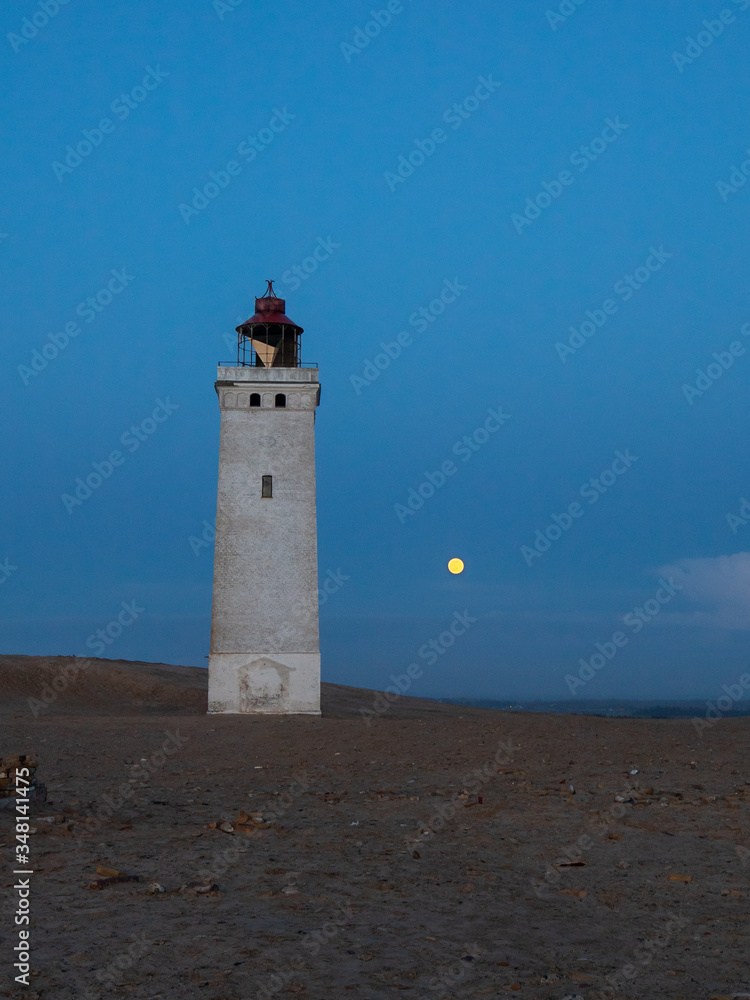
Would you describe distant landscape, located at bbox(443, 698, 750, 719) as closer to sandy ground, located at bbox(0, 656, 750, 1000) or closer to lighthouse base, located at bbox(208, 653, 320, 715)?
lighthouse base, located at bbox(208, 653, 320, 715)

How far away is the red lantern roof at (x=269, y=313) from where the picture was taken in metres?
27.4

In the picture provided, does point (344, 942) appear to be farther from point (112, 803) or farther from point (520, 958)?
point (112, 803)

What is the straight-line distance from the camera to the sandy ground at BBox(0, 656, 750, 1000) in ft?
19.9

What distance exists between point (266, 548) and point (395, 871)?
17.0 m

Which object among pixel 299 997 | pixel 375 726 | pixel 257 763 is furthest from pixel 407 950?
pixel 375 726

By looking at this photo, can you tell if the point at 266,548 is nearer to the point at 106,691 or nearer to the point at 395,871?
the point at 106,691

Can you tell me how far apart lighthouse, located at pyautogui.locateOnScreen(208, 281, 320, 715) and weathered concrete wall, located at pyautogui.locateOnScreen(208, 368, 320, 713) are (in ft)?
0.10

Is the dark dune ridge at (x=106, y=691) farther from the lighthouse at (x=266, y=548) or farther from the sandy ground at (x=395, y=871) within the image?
the sandy ground at (x=395, y=871)

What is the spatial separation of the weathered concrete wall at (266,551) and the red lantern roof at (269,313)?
219 cm

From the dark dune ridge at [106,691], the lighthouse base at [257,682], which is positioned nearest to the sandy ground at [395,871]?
the lighthouse base at [257,682]

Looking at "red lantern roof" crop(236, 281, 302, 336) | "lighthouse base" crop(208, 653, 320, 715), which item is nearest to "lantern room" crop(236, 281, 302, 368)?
"red lantern roof" crop(236, 281, 302, 336)

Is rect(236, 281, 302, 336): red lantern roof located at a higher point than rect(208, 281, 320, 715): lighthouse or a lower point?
higher

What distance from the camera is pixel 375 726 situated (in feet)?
68.7

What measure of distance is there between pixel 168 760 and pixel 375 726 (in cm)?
589
